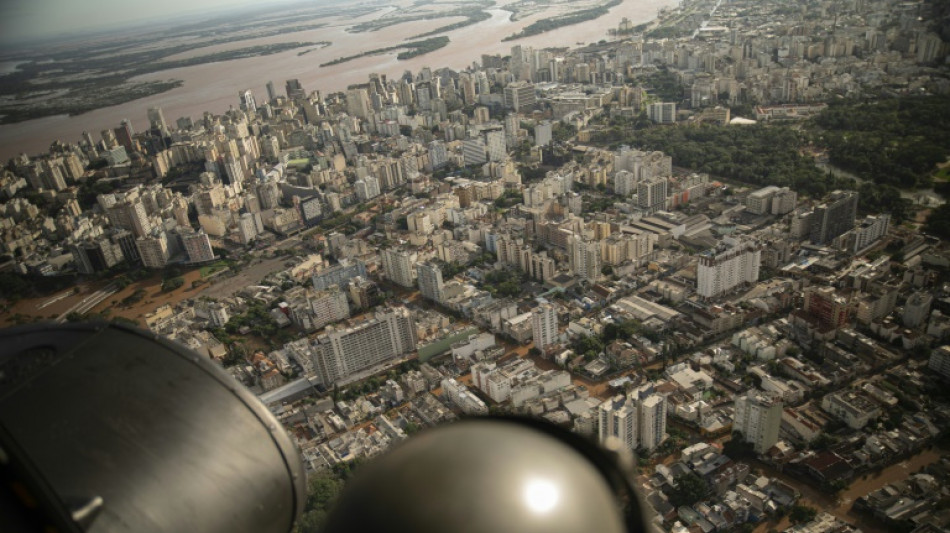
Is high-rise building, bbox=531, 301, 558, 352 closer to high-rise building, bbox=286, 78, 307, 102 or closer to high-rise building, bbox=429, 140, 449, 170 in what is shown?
high-rise building, bbox=429, 140, 449, 170

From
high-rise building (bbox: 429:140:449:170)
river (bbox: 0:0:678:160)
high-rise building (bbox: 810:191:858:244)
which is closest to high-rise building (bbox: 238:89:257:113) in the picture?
river (bbox: 0:0:678:160)

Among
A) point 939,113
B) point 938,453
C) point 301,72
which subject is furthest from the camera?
point 301,72

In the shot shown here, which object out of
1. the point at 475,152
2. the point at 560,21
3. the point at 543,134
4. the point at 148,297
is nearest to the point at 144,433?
the point at 148,297

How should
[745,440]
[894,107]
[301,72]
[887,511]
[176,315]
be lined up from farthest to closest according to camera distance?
[301,72], [894,107], [176,315], [745,440], [887,511]

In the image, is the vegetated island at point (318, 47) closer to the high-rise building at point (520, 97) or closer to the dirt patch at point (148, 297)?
the high-rise building at point (520, 97)

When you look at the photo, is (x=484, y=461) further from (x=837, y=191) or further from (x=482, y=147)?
(x=482, y=147)

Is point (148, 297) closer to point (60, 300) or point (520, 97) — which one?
point (60, 300)

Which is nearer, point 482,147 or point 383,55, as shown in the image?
point 482,147

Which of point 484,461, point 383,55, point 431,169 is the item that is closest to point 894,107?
point 431,169
